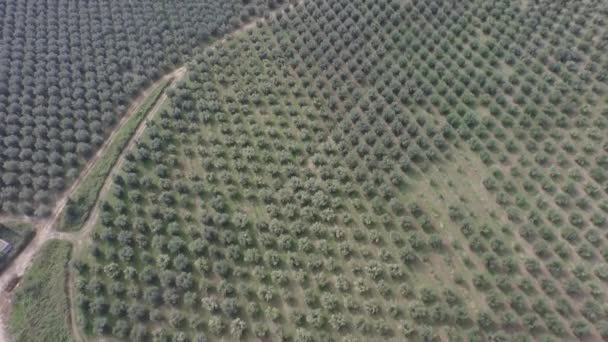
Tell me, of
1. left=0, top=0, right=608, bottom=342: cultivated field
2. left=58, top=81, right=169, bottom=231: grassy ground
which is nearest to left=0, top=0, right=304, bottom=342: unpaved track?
left=0, top=0, right=608, bottom=342: cultivated field

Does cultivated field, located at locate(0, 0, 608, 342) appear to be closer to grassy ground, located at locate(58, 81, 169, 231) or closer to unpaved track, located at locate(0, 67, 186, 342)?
grassy ground, located at locate(58, 81, 169, 231)

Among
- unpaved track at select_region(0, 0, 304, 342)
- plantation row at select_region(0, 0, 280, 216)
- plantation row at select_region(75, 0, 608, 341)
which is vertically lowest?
plantation row at select_region(75, 0, 608, 341)

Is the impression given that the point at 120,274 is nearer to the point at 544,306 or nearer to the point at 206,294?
the point at 206,294

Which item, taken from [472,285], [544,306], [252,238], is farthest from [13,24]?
[544,306]

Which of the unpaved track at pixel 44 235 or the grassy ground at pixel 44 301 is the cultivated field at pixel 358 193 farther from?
the unpaved track at pixel 44 235

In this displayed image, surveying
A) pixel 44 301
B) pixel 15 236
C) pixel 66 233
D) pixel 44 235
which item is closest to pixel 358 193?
pixel 66 233
